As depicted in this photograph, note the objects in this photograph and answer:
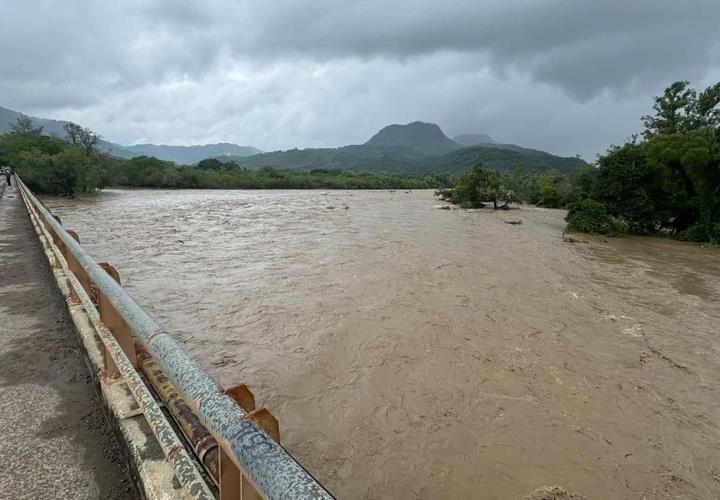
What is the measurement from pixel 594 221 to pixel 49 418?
75.7ft

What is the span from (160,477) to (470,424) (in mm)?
3354

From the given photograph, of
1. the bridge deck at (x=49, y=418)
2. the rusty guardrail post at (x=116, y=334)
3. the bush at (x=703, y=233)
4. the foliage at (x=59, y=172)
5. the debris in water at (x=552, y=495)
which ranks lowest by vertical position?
the debris in water at (x=552, y=495)

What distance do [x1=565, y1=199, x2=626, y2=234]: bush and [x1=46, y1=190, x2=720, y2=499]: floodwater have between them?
8.58 meters

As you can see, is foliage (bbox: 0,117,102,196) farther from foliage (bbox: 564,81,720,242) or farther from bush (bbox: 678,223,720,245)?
bush (bbox: 678,223,720,245)

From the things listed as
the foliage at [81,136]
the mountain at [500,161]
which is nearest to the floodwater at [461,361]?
the foliage at [81,136]

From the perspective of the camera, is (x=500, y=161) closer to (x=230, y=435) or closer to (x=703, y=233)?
(x=703, y=233)

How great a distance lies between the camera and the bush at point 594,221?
66.6ft

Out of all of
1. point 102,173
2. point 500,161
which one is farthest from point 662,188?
point 500,161

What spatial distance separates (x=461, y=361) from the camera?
5.52 m

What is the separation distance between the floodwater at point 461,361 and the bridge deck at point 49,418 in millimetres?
1835

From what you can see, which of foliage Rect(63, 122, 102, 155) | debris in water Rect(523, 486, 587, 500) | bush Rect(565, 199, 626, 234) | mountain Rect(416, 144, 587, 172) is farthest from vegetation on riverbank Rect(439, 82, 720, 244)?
mountain Rect(416, 144, 587, 172)

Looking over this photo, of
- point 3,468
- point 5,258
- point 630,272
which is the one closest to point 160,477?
point 3,468

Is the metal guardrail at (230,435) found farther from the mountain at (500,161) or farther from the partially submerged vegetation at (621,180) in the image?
the mountain at (500,161)

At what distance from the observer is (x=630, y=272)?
Result: 11.9 metres
